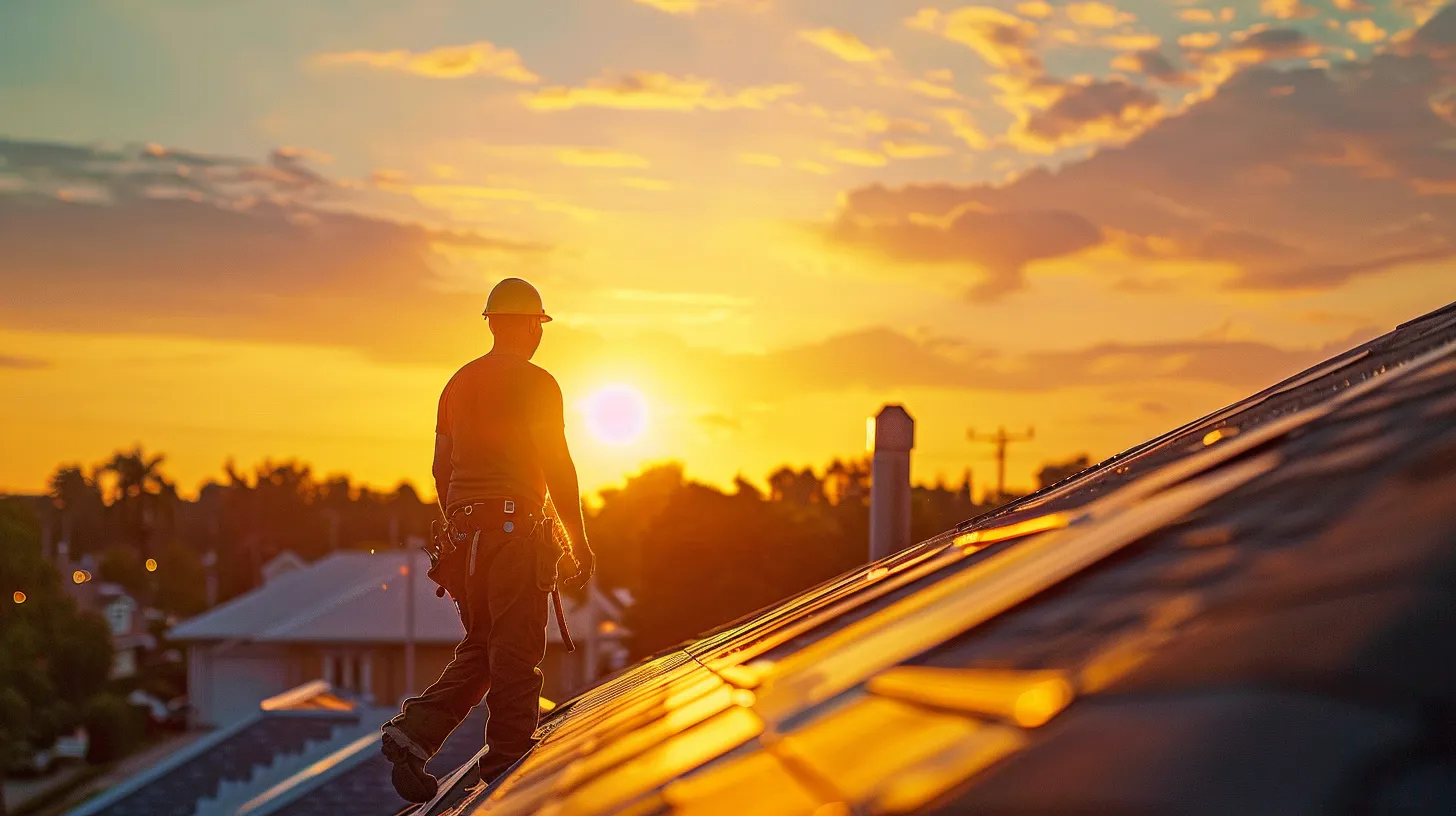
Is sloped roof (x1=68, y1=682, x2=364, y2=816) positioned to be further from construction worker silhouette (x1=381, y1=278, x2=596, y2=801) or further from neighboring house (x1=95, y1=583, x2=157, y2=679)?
neighboring house (x1=95, y1=583, x2=157, y2=679)

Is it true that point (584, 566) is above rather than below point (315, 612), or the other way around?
above

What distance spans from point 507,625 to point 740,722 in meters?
2.48

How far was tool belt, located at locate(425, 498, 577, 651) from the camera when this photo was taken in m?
5.41

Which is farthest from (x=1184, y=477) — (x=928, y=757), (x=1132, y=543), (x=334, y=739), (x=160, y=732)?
(x=160, y=732)

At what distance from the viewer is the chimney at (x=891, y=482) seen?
36.2 ft

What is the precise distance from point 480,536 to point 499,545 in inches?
3.2

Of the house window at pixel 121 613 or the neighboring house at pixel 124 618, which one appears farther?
the house window at pixel 121 613

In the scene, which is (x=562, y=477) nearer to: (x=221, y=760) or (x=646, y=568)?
(x=221, y=760)

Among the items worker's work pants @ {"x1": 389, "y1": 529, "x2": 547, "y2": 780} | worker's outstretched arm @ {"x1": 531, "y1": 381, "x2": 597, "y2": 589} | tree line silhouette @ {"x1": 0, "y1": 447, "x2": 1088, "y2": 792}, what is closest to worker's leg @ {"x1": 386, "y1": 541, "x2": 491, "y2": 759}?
worker's work pants @ {"x1": 389, "y1": 529, "x2": 547, "y2": 780}

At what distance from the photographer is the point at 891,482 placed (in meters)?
11.1

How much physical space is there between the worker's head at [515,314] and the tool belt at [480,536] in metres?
0.67

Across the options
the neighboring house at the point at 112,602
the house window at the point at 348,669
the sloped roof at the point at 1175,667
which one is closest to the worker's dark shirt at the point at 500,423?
the sloped roof at the point at 1175,667

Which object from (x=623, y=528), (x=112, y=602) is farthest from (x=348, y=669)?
(x=112, y=602)

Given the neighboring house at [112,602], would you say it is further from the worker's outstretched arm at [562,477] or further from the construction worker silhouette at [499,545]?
the worker's outstretched arm at [562,477]
